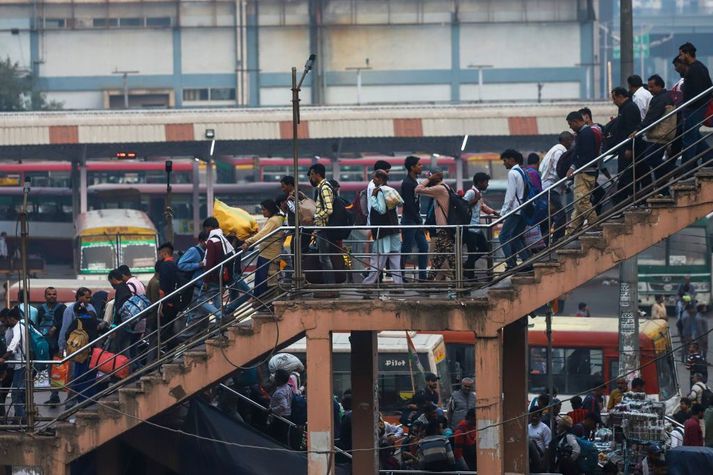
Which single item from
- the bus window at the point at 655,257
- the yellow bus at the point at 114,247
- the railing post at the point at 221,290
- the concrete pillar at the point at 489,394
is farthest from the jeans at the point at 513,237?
the yellow bus at the point at 114,247

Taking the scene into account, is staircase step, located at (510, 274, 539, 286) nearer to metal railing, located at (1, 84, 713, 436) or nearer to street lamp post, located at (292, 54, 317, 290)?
metal railing, located at (1, 84, 713, 436)

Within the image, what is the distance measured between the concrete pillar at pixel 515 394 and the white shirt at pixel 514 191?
1711 millimetres

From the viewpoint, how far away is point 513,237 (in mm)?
17922

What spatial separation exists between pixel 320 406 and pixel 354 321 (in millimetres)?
1125

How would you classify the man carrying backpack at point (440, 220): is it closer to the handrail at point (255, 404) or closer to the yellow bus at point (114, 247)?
the handrail at point (255, 404)

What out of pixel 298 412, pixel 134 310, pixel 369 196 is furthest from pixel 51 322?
pixel 369 196

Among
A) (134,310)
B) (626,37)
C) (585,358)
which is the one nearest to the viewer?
(134,310)

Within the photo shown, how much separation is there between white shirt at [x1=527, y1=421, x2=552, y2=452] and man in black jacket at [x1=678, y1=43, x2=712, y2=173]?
17.8 ft

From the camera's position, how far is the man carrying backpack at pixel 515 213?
59.6 ft

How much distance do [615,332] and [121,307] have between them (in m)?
13.6

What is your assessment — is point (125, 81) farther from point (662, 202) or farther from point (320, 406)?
point (662, 202)

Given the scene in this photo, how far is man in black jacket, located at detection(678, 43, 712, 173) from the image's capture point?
55.6ft

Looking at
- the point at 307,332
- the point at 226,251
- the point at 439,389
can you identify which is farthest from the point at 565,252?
the point at 439,389

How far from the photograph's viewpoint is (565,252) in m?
17.2
